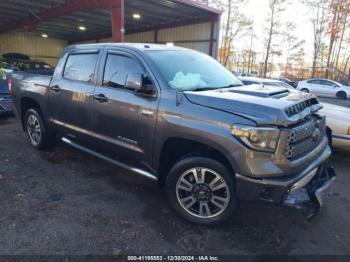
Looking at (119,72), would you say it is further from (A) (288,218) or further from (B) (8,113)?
(B) (8,113)

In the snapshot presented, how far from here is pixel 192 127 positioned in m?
3.04

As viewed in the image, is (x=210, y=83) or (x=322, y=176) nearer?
(x=322, y=176)

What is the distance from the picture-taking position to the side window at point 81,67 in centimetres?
418

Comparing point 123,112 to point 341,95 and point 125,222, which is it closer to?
point 125,222

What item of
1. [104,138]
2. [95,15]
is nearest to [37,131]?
[104,138]

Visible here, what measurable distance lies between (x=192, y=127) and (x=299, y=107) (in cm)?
111

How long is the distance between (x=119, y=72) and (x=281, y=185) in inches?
93.8

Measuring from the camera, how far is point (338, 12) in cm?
3256

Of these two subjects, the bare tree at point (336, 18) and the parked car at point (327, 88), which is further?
the bare tree at point (336, 18)

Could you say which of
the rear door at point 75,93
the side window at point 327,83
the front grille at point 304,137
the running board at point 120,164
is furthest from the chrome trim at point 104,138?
the side window at point 327,83

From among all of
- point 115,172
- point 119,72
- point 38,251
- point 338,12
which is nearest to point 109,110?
point 119,72

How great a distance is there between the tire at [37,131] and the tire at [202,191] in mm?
2919

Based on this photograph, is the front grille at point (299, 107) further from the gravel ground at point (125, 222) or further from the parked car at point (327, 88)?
the parked car at point (327, 88)

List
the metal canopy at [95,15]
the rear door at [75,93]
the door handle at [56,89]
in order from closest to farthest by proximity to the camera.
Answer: the rear door at [75,93], the door handle at [56,89], the metal canopy at [95,15]
